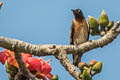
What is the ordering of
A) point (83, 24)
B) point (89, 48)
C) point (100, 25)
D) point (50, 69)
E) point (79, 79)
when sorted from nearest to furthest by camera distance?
point (79, 79) → point (50, 69) → point (89, 48) → point (100, 25) → point (83, 24)

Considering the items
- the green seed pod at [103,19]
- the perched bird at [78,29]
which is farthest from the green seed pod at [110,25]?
the perched bird at [78,29]

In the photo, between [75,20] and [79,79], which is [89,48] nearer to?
[79,79]

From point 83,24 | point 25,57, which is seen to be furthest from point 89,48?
point 83,24

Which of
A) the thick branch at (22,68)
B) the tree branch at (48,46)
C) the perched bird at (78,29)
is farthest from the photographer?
the perched bird at (78,29)

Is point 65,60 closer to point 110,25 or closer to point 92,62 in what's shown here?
point 92,62

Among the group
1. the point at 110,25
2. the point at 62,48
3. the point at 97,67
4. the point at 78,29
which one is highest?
the point at 78,29

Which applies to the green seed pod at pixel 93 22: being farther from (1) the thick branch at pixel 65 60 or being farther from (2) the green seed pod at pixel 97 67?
(2) the green seed pod at pixel 97 67

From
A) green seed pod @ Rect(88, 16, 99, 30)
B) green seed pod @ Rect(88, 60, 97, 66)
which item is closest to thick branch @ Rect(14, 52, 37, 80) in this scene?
green seed pod @ Rect(88, 60, 97, 66)

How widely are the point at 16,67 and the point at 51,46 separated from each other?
0.95ft

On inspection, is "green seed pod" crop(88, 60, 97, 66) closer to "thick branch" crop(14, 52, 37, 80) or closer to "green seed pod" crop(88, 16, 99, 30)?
"thick branch" crop(14, 52, 37, 80)

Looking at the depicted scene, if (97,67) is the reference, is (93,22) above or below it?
above

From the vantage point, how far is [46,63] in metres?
2.38

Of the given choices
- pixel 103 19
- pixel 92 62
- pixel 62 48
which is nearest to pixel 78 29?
pixel 103 19

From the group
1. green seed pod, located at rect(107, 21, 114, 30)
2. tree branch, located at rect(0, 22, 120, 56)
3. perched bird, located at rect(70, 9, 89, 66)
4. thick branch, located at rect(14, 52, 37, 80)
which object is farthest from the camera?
perched bird, located at rect(70, 9, 89, 66)
